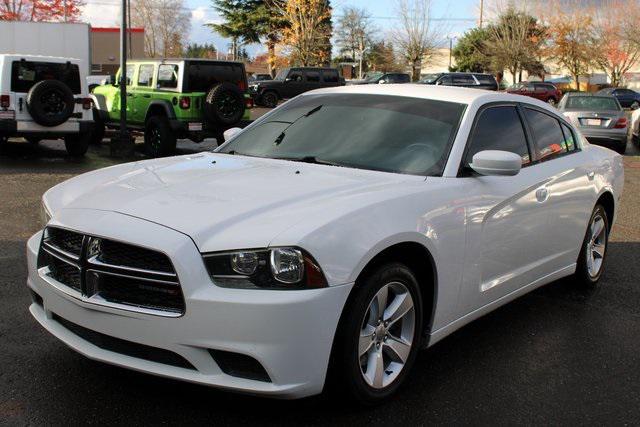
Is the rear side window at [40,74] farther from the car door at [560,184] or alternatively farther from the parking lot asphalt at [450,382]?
the car door at [560,184]

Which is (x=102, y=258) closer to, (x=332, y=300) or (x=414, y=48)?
(x=332, y=300)

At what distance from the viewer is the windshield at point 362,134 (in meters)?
3.97

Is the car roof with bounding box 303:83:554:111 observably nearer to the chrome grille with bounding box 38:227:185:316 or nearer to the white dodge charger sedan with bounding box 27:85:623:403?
the white dodge charger sedan with bounding box 27:85:623:403

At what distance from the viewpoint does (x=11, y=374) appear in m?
3.53

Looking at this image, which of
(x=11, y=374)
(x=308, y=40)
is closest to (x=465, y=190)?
(x=11, y=374)

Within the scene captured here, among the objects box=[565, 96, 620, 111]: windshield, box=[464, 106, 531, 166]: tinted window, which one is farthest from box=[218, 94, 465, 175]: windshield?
box=[565, 96, 620, 111]: windshield

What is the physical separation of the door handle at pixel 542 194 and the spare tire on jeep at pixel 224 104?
8.99m

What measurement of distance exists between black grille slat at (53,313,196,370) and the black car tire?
2907 cm

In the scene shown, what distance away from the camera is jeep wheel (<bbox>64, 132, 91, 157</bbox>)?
41.9ft

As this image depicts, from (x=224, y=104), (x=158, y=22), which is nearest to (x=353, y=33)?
Answer: (x=158, y=22)

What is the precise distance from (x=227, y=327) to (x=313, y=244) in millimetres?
490

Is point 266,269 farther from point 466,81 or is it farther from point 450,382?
point 466,81

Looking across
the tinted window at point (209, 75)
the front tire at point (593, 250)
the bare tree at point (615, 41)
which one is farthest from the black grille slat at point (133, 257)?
the bare tree at point (615, 41)

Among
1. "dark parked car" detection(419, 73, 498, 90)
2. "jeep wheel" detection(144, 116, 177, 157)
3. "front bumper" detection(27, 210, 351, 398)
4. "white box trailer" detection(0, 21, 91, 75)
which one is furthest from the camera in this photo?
"dark parked car" detection(419, 73, 498, 90)
